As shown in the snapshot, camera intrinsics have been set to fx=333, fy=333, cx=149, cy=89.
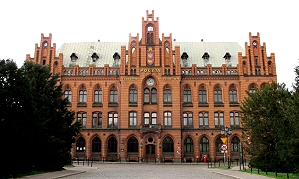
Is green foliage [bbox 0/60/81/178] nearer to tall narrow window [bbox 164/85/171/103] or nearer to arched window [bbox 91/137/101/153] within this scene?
arched window [bbox 91/137/101/153]

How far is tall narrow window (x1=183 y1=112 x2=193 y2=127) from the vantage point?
62.2 meters

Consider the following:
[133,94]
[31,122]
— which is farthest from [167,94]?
[31,122]

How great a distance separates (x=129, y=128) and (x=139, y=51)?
47.7 feet

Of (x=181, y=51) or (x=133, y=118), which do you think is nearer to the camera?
(x=133, y=118)

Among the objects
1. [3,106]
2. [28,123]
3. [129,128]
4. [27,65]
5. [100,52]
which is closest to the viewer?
[3,106]

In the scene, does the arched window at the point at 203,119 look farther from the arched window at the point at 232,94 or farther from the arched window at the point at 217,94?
the arched window at the point at 232,94

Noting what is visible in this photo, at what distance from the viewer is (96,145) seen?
2437 inches

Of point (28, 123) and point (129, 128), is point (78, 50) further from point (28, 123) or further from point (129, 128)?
point (28, 123)

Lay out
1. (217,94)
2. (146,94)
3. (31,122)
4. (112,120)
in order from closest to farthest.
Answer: (31,122) < (112,120) < (146,94) < (217,94)

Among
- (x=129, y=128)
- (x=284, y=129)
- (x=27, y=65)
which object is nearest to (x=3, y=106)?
(x=27, y=65)

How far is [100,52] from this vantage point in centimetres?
6944

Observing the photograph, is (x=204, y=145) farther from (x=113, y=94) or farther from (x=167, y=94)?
(x=113, y=94)

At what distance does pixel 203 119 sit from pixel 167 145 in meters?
8.40

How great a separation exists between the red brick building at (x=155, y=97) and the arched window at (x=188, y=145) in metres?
0.18
